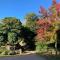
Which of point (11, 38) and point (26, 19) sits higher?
point (26, 19)

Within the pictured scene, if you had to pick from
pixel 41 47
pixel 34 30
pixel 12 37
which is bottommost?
pixel 41 47

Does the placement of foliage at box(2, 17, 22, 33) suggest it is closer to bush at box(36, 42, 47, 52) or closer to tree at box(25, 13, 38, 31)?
tree at box(25, 13, 38, 31)

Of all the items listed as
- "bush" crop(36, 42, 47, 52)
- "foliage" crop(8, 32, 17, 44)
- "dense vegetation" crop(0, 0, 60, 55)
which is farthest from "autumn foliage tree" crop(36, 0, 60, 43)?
"foliage" crop(8, 32, 17, 44)

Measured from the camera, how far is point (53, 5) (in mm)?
30531

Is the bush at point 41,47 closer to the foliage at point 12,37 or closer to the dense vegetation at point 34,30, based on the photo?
the dense vegetation at point 34,30

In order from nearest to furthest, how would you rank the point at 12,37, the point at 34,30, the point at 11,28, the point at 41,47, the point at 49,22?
the point at 49,22 < the point at 41,47 < the point at 12,37 < the point at 11,28 < the point at 34,30

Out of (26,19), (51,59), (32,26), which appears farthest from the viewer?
(26,19)

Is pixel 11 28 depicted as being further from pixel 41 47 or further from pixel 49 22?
pixel 49 22

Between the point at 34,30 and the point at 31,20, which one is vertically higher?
the point at 31,20

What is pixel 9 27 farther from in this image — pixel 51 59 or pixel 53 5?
pixel 51 59

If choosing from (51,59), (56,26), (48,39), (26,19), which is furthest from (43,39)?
(26,19)

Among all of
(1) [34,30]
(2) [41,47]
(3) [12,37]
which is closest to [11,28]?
(3) [12,37]

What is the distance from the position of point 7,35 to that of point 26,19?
279 inches

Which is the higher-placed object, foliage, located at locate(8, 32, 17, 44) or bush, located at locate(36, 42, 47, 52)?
foliage, located at locate(8, 32, 17, 44)
